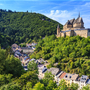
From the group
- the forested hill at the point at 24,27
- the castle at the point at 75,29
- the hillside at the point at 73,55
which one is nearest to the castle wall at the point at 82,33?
the castle at the point at 75,29

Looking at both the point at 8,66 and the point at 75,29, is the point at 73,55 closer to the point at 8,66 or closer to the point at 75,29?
the point at 75,29

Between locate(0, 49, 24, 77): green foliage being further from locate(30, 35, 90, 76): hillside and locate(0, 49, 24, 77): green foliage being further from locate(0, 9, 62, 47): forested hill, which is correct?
locate(0, 9, 62, 47): forested hill

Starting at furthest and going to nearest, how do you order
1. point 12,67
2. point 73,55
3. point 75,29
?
1. point 75,29
2. point 73,55
3. point 12,67

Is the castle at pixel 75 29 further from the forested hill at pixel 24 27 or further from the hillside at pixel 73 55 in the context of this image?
the forested hill at pixel 24 27

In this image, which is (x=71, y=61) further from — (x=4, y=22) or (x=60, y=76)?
(x=4, y=22)

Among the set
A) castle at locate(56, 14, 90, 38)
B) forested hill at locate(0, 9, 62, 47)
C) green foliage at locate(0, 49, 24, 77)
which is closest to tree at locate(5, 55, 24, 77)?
green foliage at locate(0, 49, 24, 77)

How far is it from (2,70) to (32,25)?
301 ft

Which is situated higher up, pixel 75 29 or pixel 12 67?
pixel 75 29

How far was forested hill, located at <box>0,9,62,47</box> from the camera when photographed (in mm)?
87125

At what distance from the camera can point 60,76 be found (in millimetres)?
29078

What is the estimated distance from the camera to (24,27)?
344 feet

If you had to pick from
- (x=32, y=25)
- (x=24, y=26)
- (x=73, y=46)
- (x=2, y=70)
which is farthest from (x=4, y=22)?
(x=2, y=70)

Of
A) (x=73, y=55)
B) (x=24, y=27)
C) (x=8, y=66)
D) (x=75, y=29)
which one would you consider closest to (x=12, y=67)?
(x=8, y=66)

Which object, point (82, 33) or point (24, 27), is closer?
point (82, 33)
